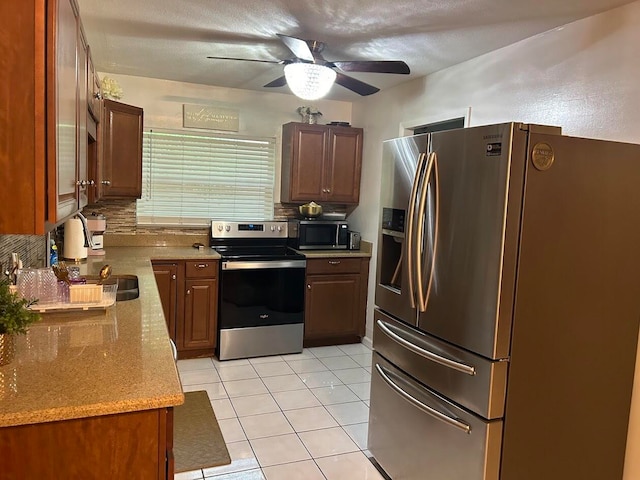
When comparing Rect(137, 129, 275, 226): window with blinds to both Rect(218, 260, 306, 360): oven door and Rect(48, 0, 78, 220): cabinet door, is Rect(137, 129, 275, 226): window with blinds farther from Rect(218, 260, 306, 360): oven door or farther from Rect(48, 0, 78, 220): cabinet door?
Rect(48, 0, 78, 220): cabinet door

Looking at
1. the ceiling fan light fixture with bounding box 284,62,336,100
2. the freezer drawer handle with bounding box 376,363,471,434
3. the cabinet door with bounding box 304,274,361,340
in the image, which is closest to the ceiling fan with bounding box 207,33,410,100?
the ceiling fan light fixture with bounding box 284,62,336,100

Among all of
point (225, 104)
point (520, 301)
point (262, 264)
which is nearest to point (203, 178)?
point (225, 104)

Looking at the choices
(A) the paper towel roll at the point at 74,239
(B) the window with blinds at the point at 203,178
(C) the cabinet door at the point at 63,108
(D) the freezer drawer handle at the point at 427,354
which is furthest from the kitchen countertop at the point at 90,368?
(B) the window with blinds at the point at 203,178

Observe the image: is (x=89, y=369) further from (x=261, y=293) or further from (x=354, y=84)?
(x=261, y=293)

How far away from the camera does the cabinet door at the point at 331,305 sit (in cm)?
439

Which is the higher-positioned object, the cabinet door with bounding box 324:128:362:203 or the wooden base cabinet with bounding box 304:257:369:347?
the cabinet door with bounding box 324:128:362:203

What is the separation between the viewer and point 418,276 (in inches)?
84.0

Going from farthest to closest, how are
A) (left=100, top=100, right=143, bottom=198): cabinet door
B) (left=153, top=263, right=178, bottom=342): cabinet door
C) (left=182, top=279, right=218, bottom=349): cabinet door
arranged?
(left=182, top=279, right=218, bottom=349): cabinet door
(left=153, top=263, right=178, bottom=342): cabinet door
(left=100, top=100, right=143, bottom=198): cabinet door

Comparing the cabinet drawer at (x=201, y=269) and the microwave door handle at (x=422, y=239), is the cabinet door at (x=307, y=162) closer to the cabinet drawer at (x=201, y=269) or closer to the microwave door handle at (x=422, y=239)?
the cabinet drawer at (x=201, y=269)

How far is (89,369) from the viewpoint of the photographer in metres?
1.45

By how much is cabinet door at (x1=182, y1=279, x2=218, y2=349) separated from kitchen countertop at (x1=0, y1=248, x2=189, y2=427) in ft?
5.77

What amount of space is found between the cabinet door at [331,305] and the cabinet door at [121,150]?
1673 millimetres

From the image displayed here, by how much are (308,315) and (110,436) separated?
3170mm

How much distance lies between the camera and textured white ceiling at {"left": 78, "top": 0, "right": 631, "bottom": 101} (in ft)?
7.82
